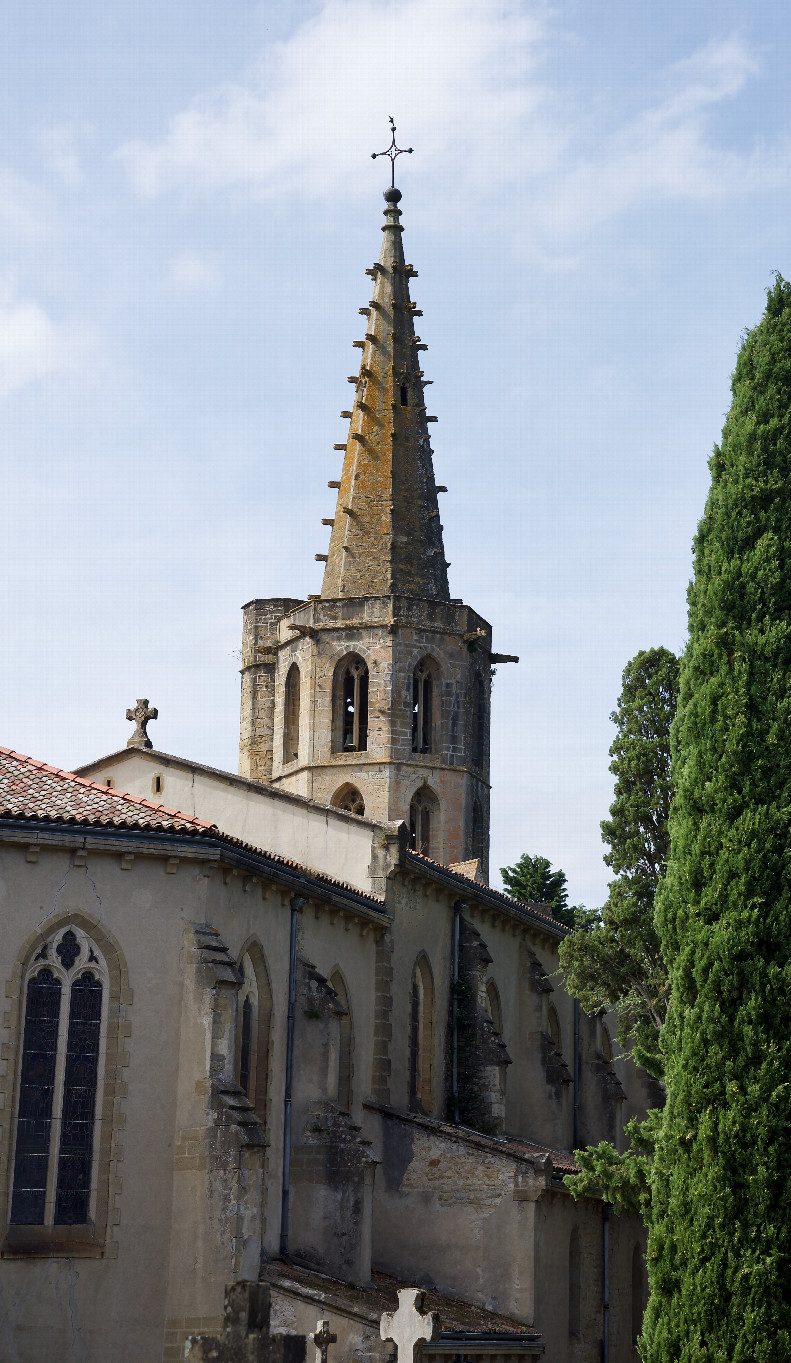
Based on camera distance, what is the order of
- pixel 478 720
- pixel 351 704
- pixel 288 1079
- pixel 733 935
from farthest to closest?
Answer: pixel 478 720 → pixel 351 704 → pixel 288 1079 → pixel 733 935

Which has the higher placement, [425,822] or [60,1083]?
[425,822]

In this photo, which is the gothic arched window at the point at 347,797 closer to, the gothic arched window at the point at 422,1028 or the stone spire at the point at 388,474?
the stone spire at the point at 388,474

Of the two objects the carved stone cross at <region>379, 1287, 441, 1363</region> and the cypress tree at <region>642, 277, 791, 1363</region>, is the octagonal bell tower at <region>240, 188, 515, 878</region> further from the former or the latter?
the carved stone cross at <region>379, 1287, 441, 1363</region>

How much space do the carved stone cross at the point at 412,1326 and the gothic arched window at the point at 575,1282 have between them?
14.2 meters

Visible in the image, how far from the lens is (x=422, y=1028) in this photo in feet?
106

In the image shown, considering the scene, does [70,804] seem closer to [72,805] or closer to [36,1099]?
[72,805]

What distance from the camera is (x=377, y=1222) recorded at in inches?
1152

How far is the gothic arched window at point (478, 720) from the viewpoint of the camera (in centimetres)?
4603

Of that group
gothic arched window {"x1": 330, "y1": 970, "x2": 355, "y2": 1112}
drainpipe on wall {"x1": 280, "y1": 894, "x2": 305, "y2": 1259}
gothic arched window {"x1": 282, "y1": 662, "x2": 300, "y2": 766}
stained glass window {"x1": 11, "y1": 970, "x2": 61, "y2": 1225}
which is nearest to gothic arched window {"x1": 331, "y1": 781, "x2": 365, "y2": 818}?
gothic arched window {"x1": 282, "y1": 662, "x2": 300, "y2": 766}

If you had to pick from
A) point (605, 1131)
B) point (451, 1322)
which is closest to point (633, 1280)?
point (605, 1131)

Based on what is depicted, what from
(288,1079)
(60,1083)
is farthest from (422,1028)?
(60,1083)

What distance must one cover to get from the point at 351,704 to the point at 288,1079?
64.9ft

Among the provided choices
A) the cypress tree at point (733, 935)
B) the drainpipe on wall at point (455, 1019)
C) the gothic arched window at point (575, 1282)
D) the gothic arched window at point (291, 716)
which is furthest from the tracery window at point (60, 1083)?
the gothic arched window at point (291, 716)

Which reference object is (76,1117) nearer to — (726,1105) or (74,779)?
(74,779)
